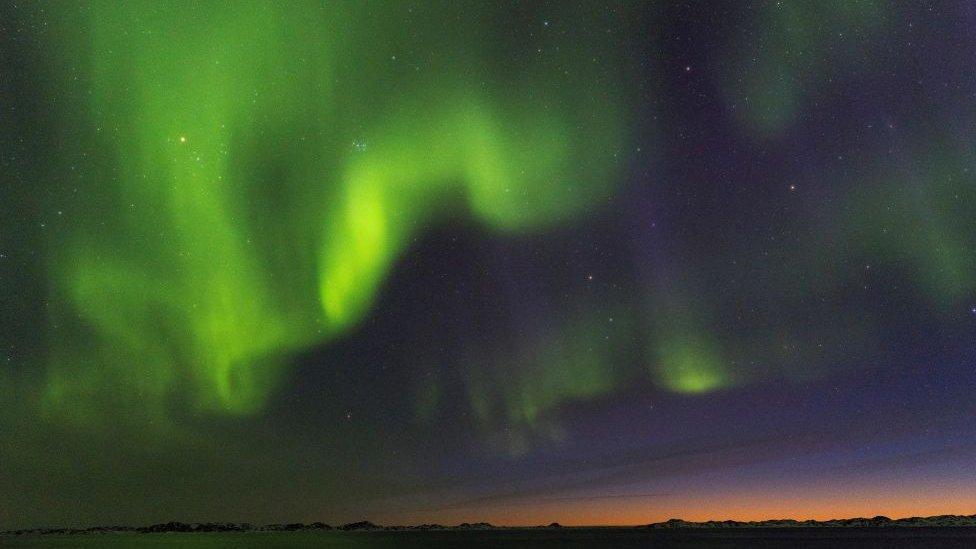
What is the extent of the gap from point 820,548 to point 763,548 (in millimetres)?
12012

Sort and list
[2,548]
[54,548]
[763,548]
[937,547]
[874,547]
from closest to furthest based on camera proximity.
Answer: [937,547]
[874,547]
[763,548]
[54,548]
[2,548]

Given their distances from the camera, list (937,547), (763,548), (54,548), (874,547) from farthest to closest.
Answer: (54,548) < (763,548) < (874,547) < (937,547)

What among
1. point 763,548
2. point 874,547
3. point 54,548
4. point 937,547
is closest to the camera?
point 937,547

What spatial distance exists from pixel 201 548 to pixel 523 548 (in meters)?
51.5

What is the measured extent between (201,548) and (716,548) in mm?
81150

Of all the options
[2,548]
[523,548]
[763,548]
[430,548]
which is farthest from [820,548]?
[2,548]

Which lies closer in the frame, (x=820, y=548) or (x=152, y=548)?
(x=820, y=548)

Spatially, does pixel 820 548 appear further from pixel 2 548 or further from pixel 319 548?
pixel 2 548

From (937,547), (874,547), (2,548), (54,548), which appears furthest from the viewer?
(2,548)

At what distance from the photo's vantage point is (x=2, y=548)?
119 metres

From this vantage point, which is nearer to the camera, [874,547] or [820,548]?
[874,547]

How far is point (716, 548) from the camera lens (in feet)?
327

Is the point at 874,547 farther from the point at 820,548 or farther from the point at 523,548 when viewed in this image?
the point at 523,548

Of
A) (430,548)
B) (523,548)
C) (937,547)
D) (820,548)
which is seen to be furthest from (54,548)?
(937,547)
